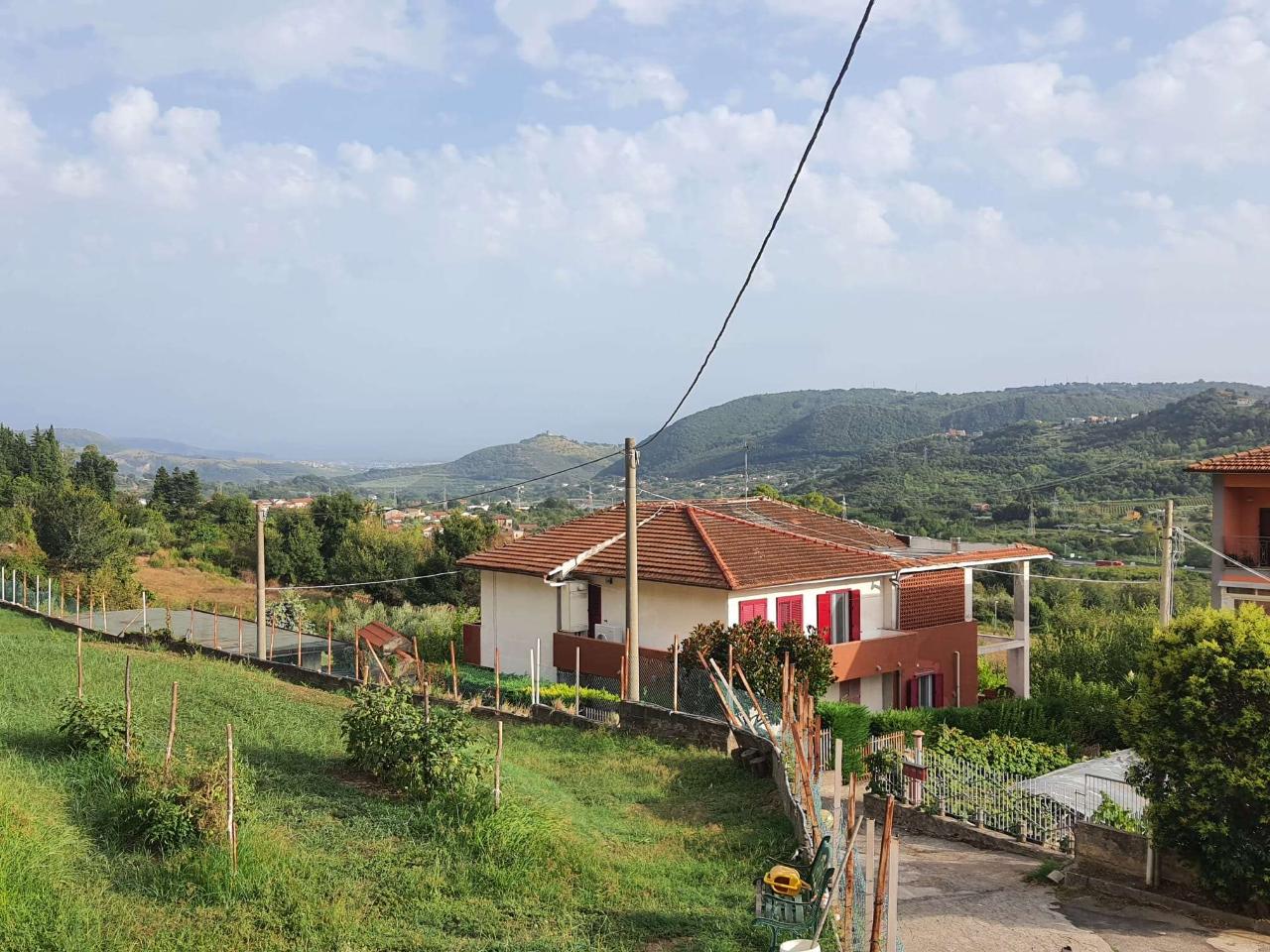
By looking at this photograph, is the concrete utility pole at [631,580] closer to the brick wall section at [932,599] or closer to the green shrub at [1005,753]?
the green shrub at [1005,753]

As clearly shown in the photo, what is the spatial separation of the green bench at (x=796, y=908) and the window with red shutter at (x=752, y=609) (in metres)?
14.9

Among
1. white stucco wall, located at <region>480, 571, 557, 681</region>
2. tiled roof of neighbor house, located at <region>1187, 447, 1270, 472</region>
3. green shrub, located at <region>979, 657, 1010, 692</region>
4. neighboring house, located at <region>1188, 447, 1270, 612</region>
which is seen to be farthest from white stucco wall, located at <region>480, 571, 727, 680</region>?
neighboring house, located at <region>1188, 447, 1270, 612</region>

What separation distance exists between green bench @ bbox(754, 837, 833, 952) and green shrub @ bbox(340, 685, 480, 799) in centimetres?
343

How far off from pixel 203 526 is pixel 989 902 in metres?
64.3

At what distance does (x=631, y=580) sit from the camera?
19.2m

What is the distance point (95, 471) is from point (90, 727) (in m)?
70.8

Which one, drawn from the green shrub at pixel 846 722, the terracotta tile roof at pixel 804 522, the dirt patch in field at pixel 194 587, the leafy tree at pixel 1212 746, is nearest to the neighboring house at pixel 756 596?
the terracotta tile roof at pixel 804 522

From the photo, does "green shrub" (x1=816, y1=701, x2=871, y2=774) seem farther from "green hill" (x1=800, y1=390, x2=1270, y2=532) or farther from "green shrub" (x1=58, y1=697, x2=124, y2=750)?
"green hill" (x1=800, y1=390, x2=1270, y2=532)

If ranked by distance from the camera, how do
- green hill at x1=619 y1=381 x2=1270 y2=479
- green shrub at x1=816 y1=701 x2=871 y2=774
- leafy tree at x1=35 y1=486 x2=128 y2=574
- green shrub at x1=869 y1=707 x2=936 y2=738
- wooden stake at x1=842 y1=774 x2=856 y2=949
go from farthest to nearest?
1. green hill at x1=619 y1=381 x2=1270 y2=479
2. leafy tree at x1=35 y1=486 x2=128 y2=574
3. green shrub at x1=869 y1=707 x2=936 y2=738
4. green shrub at x1=816 y1=701 x2=871 y2=774
5. wooden stake at x1=842 y1=774 x2=856 y2=949

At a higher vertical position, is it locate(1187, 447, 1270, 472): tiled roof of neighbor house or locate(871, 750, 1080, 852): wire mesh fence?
locate(1187, 447, 1270, 472): tiled roof of neighbor house

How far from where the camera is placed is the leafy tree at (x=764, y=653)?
68.7 feet

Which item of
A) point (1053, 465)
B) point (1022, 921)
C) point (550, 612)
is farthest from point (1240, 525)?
point (1053, 465)

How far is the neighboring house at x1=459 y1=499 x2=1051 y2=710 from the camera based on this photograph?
24.3 m

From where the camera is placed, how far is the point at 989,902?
39.6 ft
